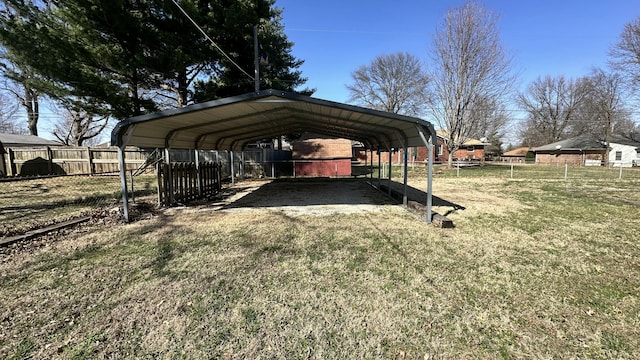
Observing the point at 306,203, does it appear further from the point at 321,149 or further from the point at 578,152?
the point at 578,152

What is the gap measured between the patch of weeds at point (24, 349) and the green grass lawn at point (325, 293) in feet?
0.04

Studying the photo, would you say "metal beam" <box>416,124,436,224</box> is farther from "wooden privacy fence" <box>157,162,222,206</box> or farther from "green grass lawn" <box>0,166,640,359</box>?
"wooden privacy fence" <box>157,162,222,206</box>

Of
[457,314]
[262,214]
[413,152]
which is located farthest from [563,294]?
[413,152]

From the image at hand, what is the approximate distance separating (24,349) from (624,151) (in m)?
48.7

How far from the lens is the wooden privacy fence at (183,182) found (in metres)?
7.54

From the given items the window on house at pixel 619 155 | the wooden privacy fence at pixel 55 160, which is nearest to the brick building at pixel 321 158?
the wooden privacy fence at pixel 55 160

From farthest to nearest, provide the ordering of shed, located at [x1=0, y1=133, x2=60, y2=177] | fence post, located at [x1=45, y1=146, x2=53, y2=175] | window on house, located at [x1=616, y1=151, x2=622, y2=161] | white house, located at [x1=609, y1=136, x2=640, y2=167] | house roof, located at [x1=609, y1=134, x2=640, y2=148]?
window on house, located at [x1=616, y1=151, x2=622, y2=161]
house roof, located at [x1=609, y1=134, x2=640, y2=148]
white house, located at [x1=609, y1=136, x2=640, y2=167]
fence post, located at [x1=45, y1=146, x2=53, y2=175]
shed, located at [x1=0, y1=133, x2=60, y2=177]

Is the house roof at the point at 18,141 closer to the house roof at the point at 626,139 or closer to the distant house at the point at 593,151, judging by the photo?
the distant house at the point at 593,151

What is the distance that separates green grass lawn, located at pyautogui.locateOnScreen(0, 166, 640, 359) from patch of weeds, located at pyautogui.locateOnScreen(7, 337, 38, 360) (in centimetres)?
1

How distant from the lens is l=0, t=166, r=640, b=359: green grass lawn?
2.24 meters

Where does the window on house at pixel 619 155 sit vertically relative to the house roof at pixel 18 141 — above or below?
below

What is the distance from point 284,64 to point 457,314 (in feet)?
49.4

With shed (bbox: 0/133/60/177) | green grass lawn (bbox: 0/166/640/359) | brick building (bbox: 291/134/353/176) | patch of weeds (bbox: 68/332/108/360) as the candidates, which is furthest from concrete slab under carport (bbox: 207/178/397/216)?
shed (bbox: 0/133/60/177)

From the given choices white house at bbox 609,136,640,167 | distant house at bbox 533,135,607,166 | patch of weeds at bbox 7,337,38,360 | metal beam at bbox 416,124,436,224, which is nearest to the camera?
patch of weeds at bbox 7,337,38,360
